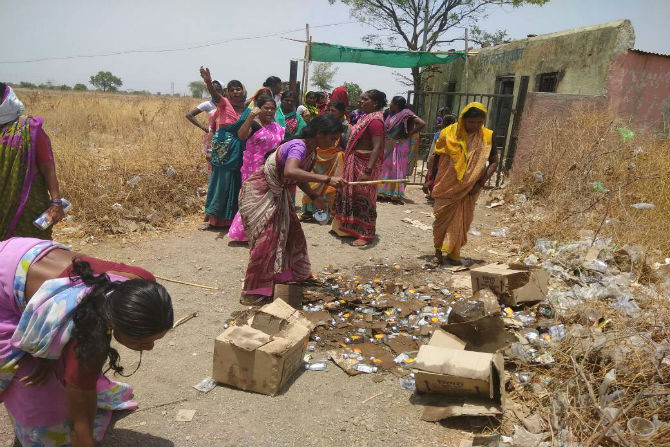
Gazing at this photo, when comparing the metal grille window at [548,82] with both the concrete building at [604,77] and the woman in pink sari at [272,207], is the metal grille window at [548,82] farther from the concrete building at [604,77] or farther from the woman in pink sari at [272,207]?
the woman in pink sari at [272,207]

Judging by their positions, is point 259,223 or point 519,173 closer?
point 259,223

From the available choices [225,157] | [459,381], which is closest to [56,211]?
[225,157]

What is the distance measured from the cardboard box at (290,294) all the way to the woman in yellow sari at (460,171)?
1.80 m

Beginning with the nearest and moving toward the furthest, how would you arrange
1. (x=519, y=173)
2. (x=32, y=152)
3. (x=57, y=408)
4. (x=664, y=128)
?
(x=57, y=408), (x=32, y=152), (x=519, y=173), (x=664, y=128)

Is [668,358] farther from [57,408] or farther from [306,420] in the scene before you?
[57,408]

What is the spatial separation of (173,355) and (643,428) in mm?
2748

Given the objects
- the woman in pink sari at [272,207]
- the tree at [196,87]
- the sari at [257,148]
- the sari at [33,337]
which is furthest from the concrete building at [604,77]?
the tree at [196,87]

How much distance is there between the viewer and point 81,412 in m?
1.68

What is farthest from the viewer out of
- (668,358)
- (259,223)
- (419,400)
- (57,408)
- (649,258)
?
(649,258)

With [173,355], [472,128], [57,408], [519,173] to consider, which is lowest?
[173,355]

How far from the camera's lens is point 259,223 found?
372 cm

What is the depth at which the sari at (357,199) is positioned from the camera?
5543 mm

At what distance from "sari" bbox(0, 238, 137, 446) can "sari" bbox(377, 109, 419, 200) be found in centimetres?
590

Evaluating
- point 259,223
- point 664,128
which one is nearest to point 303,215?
point 259,223
